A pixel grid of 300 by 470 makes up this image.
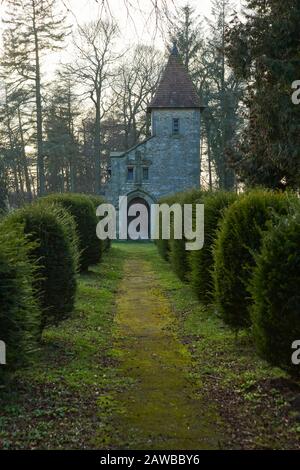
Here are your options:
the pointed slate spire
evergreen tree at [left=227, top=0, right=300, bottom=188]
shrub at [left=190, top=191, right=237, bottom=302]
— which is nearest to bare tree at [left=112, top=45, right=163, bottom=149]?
the pointed slate spire

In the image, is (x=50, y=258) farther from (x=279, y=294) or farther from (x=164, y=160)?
(x=164, y=160)

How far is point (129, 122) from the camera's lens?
47.6m

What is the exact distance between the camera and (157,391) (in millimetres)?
6578

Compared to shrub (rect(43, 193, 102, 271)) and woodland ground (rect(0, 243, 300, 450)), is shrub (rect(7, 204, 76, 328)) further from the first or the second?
shrub (rect(43, 193, 102, 271))

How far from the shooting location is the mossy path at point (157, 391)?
5121 millimetres

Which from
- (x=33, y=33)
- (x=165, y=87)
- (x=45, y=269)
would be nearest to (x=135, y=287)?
(x=45, y=269)

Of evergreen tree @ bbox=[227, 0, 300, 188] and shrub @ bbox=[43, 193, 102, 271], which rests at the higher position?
evergreen tree @ bbox=[227, 0, 300, 188]

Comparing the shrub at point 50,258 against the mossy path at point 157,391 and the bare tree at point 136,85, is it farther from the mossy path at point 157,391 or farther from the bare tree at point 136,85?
the bare tree at point 136,85

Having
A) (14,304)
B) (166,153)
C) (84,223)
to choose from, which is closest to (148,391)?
(14,304)

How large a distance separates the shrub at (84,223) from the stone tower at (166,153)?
1996cm

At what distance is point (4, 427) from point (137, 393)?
1780mm

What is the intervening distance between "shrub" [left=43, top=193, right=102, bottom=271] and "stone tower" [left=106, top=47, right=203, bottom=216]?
1996 centimetres

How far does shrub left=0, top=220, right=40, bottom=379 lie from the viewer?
5.95 metres
